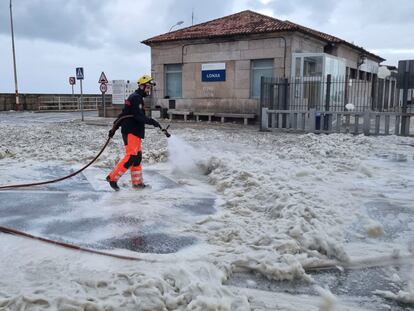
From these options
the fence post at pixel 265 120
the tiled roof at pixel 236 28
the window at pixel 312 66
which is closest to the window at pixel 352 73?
the tiled roof at pixel 236 28

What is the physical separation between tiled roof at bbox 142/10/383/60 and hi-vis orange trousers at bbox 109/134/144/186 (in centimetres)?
1497

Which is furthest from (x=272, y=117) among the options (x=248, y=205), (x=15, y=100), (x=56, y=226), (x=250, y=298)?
(x=15, y=100)

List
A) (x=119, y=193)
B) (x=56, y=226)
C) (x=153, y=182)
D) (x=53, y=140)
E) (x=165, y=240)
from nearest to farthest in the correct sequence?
(x=165, y=240)
(x=56, y=226)
(x=119, y=193)
(x=153, y=182)
(x=53, y=140)

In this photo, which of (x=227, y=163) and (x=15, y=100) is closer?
(x=227, y=163)

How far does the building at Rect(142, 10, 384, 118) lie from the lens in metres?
20.4

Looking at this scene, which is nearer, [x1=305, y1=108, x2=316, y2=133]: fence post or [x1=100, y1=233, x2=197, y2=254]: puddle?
[x1=100, y1=233, x2=197, y2=254]: puddle

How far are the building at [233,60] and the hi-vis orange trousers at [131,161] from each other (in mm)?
13467

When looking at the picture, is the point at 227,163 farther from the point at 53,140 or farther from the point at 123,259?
the point at 53,140

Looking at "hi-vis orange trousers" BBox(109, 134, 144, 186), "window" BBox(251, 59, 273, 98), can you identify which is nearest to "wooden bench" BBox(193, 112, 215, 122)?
"window" BBox(251, 59, 273, 98)

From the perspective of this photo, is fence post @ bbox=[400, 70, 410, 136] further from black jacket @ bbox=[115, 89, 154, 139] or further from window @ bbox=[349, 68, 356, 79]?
window @ bbox=[349, 68, 356, 79]

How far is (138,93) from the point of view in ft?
22.6

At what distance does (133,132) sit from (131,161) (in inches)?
17.0

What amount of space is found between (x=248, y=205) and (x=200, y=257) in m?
1.88

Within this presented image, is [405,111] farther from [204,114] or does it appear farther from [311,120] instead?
[204,114]
